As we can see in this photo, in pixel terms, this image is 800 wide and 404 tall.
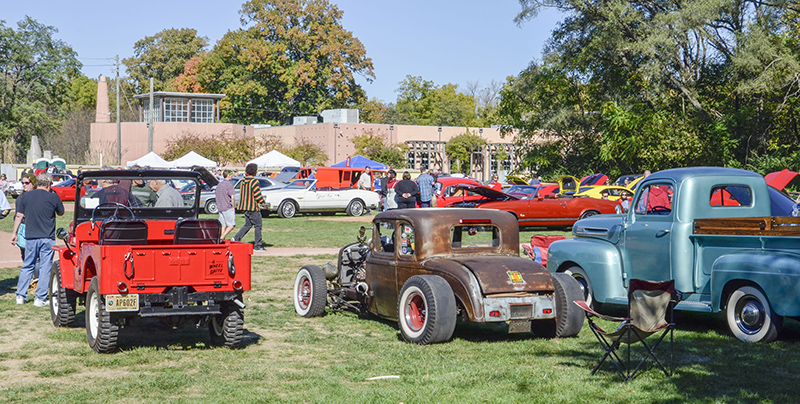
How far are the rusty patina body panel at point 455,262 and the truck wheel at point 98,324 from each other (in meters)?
2.98

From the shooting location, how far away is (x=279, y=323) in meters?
9.98

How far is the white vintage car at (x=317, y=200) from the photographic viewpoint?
1147 inches

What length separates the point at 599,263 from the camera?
1025cm

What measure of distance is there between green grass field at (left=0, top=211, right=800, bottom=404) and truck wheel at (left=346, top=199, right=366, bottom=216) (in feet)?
66.1

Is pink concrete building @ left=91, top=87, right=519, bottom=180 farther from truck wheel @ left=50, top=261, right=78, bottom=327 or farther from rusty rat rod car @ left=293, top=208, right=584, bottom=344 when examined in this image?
rusty rat rod car @ left=293, top=208, right=584, bottom=344

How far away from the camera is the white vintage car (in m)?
29.1

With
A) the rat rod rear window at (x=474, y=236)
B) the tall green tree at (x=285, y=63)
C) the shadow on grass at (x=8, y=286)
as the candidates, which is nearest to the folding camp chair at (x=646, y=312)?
the rat rod rear window at (x=474, y=236)

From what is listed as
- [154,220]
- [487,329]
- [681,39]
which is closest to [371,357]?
[487,329]

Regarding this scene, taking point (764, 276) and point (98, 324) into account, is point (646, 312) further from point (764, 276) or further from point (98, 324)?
point (98, 324)

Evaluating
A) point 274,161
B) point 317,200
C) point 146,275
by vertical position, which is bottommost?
point 146,275

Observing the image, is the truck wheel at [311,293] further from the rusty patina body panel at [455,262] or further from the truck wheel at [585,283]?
the truck wheel at [585,283]

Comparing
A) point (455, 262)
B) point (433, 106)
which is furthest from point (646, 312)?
point (433, 106)

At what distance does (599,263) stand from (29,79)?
6576 centimetres

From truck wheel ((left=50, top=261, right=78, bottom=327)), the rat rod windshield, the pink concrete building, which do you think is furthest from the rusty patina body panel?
the pink concrete building
